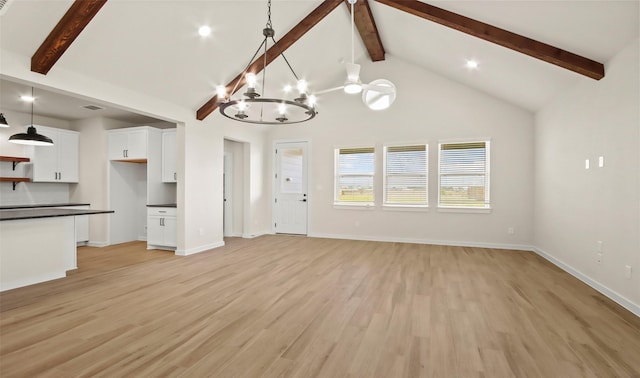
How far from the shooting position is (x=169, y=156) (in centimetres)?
640

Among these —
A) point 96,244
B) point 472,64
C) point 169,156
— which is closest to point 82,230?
point 96,244

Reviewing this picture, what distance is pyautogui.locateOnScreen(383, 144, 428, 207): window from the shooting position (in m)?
6.69

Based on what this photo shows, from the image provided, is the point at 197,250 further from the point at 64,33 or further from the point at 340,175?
the point at 64,33

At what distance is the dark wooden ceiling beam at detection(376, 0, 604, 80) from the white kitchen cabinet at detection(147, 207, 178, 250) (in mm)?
5273

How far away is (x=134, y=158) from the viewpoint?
6375mm

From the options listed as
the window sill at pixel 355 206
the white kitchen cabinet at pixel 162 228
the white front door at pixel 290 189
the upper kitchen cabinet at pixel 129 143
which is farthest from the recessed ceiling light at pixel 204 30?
the window sill at pixel 355 206

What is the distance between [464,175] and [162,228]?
619 cm

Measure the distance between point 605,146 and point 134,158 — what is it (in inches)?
302

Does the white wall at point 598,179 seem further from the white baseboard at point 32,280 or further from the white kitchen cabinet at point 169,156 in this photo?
the white kitchen cabinet at point 169,156

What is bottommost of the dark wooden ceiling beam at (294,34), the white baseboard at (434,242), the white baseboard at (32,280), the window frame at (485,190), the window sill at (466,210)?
the white baseboard at (32,280)

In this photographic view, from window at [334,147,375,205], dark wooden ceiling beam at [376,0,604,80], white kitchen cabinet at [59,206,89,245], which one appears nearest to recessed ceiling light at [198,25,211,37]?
dark wooden ceiling beam at [376,0,604,80]

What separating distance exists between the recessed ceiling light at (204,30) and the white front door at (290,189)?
375 cm

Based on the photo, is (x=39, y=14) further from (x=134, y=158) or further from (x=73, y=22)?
(x=134, y=158)

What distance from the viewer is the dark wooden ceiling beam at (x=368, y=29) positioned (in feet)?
16.5
